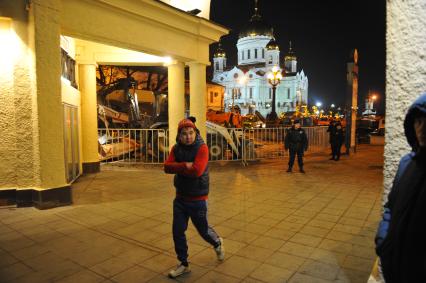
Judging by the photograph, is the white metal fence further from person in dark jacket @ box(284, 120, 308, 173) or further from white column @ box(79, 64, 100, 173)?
person in dark jacket @ box(284, 120, 308, 173)

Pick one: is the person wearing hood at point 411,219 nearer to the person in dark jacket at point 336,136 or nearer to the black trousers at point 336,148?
the person in dark jacket at point 336,136

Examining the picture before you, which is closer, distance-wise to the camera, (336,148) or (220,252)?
(220,252)

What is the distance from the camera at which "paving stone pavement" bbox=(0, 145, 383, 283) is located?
3.69m

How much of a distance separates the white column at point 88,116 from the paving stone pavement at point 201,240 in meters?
1.80

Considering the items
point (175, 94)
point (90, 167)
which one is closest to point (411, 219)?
point (175, 94)

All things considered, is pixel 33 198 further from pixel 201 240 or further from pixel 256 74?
pixel 256 74

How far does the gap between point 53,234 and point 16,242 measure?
0.48 m

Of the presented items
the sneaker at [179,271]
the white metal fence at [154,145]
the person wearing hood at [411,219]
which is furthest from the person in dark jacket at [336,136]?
the person wearing hood at [411,219]

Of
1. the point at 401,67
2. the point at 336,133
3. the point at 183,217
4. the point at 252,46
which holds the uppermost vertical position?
the point at 252,46

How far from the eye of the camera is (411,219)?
5.05 feet

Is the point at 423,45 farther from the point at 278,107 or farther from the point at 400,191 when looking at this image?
the point at 278,107

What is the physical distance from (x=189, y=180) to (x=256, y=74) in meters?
85.9

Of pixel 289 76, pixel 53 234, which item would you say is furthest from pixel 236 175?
pixel 289 76

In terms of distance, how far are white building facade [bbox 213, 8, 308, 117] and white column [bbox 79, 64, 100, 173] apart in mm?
67345
